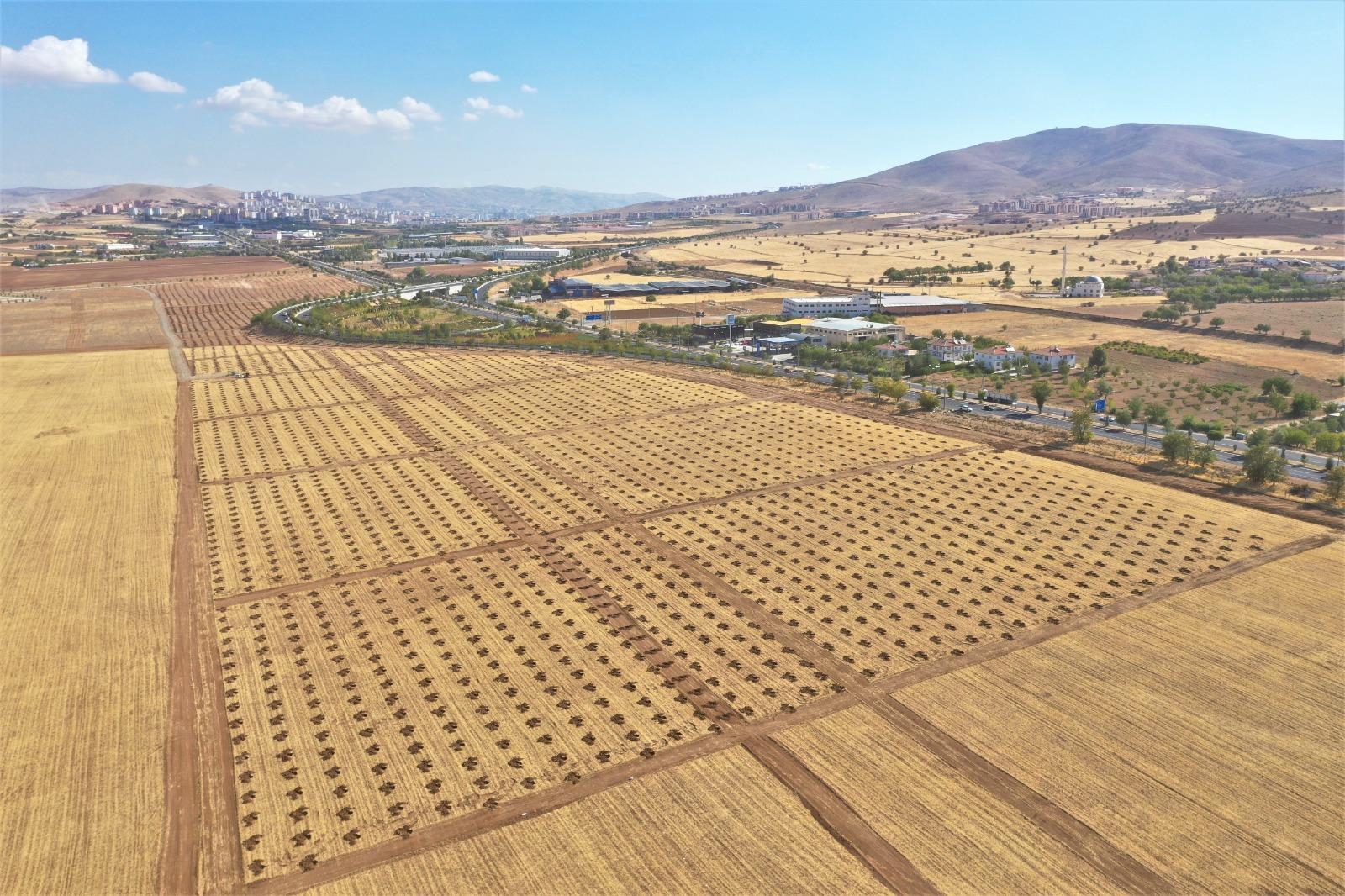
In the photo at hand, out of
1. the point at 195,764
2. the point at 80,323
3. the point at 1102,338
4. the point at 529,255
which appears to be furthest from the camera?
the point at 529,255

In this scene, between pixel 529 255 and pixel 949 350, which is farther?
pixel 529 255

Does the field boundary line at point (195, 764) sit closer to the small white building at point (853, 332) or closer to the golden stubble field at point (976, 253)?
the small white building at point (853, 332)

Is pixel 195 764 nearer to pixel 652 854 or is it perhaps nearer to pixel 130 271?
pixel 652 854

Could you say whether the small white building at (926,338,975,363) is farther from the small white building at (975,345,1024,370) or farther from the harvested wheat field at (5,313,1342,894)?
the harvested wheat field at (5,313,1342,894)

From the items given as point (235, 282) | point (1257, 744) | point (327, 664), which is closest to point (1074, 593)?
point (1257, 744)

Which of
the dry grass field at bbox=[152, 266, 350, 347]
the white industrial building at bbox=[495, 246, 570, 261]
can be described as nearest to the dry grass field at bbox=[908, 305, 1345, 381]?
the dry grass field at bbox=[152, 266, 350, 347]

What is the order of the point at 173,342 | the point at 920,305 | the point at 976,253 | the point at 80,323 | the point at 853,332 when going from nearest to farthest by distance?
the point at 853,332, the point at 173,342, the point at 80,323, the point at 920,305, the point at 976,253

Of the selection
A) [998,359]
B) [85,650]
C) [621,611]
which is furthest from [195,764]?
[998,359]
